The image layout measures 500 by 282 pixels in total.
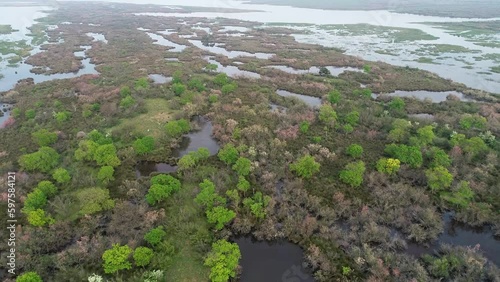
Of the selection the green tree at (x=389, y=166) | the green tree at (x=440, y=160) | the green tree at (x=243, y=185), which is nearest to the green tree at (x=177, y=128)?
the green tree at (x=243, y=185)

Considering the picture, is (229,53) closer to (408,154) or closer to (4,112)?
(4,112)

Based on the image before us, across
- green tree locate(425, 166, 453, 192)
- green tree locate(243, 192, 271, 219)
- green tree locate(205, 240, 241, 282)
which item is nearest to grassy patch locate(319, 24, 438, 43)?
green tree locate(425, 166, 453, 192)

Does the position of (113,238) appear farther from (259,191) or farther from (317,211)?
(317,211)

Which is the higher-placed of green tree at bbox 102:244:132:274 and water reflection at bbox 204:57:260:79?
water reflection at bbox 204:57:260:79

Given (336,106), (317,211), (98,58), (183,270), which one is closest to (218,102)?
(336,106)

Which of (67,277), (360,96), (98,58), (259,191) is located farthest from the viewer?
(98,58)

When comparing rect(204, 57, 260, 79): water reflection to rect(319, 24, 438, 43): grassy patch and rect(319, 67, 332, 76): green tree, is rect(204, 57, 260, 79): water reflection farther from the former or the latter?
rect(319, 24, 438, 43): grassy patch
